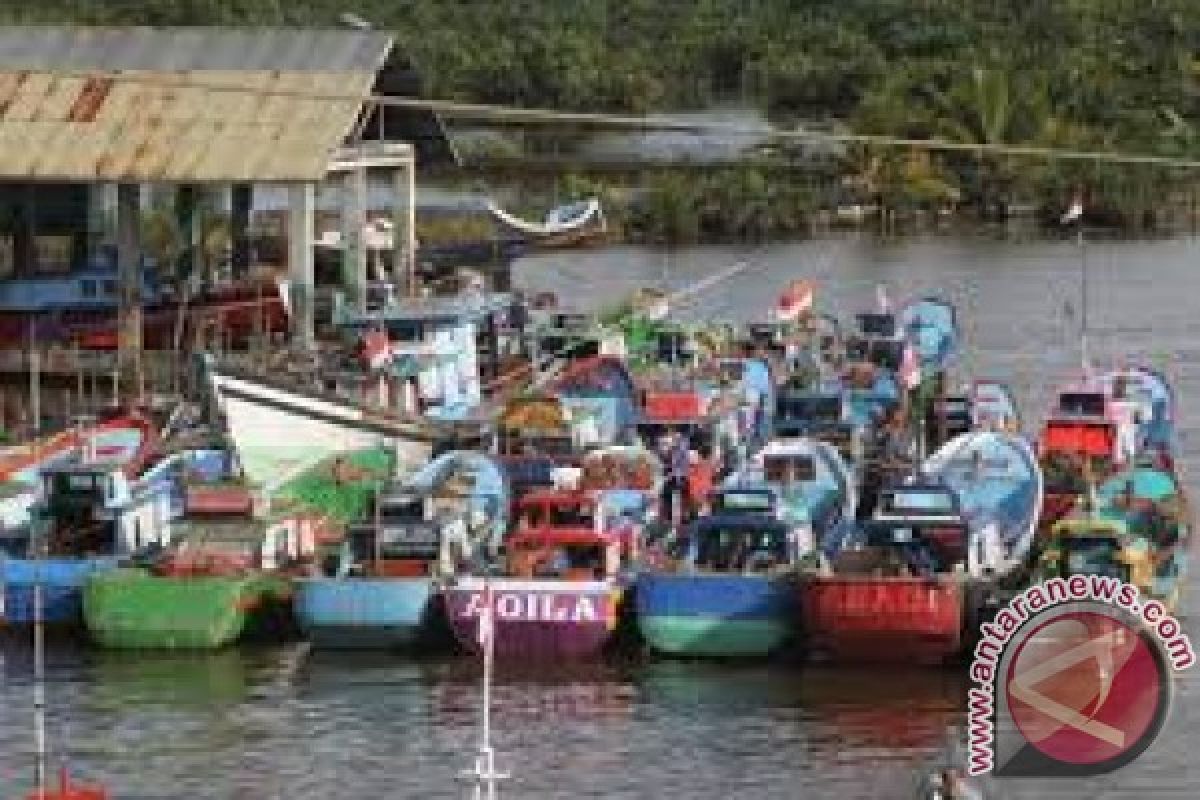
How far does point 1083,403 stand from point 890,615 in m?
9.47

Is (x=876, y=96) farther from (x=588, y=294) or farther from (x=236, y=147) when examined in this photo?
(x=236, y=147)

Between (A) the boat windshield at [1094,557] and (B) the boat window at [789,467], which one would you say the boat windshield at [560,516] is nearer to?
(B) the boat window at [789,467]

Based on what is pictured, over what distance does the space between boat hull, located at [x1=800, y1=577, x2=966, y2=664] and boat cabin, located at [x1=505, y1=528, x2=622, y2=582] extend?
247cm

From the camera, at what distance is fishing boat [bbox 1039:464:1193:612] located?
3288 cm

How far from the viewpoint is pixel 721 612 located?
1315 inches

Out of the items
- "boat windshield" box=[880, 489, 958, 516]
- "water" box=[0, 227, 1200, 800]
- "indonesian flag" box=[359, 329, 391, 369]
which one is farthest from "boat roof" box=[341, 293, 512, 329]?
"boat windshield" box=[880, 489, 958, 516]

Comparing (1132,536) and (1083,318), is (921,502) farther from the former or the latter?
(1083,318)

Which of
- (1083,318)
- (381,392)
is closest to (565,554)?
(381,392)

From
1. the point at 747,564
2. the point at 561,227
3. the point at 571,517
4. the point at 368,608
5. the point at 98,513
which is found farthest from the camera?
the point at 561,227

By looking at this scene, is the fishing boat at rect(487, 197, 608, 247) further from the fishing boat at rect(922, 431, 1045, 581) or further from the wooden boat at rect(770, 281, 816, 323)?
the fishing boat at rect(922, 431, 1045, 581)

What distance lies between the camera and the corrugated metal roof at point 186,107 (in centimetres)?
4266

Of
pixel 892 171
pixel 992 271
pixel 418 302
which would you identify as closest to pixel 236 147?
pixel 418 302

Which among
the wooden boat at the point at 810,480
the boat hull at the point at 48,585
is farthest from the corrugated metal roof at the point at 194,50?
the boat hull at the point at 48,585

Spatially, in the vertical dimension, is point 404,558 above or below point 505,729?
above
